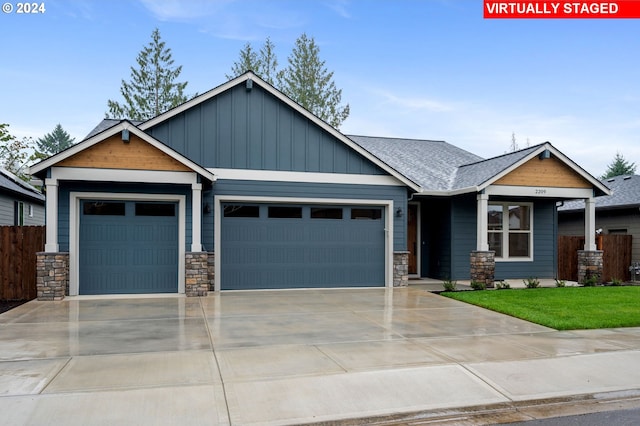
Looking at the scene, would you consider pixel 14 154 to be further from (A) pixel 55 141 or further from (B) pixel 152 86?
(A) pixel 55 141

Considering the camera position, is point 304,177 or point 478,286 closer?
point 478,286

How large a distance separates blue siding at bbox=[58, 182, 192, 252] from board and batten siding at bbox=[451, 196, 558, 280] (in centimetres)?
823

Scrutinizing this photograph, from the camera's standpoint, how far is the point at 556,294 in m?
12.5

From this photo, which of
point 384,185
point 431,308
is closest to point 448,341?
point 431,308

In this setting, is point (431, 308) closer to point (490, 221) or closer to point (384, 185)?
point (384, 185)

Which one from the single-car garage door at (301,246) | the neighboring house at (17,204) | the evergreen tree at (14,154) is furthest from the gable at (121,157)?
the evergreen tree at (14,154)

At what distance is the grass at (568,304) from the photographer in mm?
9047

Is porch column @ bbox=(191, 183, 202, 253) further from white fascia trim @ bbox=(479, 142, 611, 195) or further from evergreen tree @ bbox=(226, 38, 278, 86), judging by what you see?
evergreen tree @ bbox=(226, 38, 278, 86)

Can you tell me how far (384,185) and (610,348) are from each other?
806 cm

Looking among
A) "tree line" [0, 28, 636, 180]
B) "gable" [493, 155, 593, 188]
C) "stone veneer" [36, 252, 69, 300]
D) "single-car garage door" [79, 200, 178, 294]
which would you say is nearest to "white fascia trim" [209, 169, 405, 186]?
"single-car garage door" [79, 200, 178, 294]

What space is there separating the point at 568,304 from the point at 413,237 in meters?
6.66

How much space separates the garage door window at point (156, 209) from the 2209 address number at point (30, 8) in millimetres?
5483

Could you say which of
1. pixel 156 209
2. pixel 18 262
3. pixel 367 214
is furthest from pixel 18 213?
pixel 367 214

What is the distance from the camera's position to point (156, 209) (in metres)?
12.5
